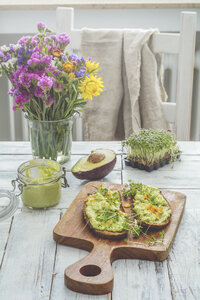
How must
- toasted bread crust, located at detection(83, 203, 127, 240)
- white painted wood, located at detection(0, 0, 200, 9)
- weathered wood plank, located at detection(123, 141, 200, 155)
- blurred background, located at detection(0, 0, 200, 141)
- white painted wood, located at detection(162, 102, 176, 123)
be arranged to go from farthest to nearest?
1. blurred background, located at detection(0, 0, 200, 141)
2. white painted wood, located at detection(0, 0, 200, 9)
3. white painted wood, located at detection(162, 102, 176, 123)
4. weathered wood plank, located at detection(123, 141, 200, 155)
5. toasted bread crust, located at detection(83, 203, 127, 240)

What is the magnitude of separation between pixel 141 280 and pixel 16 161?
708 millimetres

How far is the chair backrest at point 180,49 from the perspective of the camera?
5.60 ft

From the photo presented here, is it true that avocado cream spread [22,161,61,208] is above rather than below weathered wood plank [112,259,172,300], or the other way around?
above

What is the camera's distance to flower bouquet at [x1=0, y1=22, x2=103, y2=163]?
1.14 m

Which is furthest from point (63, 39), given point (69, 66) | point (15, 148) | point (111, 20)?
point (111, 20)

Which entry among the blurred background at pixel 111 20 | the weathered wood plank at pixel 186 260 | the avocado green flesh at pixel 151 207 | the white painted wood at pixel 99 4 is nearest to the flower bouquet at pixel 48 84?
the avocado green flesh at pixel 151 207

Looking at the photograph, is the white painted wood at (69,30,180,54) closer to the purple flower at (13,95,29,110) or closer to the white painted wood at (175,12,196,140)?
the white painted wood at (175,12,196,140)

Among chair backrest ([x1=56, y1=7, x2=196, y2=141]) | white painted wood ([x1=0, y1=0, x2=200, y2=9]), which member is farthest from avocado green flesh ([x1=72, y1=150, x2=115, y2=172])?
white painted wood ([x1=0, y1=0, x2=200, y2=9])

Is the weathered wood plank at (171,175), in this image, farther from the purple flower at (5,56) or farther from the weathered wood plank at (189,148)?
the purple flower at (5,56)

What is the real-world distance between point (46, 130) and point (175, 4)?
1.34m

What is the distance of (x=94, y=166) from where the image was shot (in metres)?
1.25

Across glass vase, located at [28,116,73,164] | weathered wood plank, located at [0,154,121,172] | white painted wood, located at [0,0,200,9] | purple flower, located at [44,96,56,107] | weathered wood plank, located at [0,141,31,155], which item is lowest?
weathered wood plank, located at [0,154,121,172]

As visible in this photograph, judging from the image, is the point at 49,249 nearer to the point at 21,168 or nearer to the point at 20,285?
the point at 20,285

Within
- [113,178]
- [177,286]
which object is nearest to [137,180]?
[113,178]
